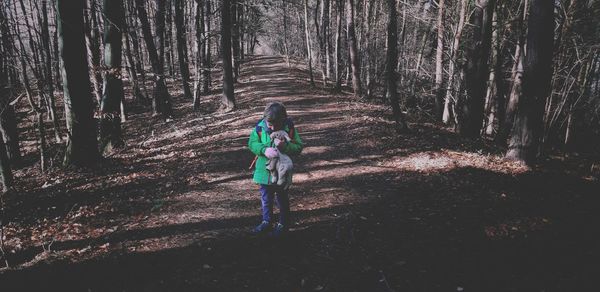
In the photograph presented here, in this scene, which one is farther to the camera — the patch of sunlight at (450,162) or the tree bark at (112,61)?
the tree bark at (112,61)

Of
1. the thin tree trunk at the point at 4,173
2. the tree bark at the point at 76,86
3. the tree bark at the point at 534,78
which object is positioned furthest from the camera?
the thin tree trunk at the point at 4,173

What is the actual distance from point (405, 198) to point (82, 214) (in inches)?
233

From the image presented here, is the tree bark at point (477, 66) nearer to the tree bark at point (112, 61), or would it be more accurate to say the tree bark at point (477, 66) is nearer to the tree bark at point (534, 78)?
the tree bark at point (534, 78)

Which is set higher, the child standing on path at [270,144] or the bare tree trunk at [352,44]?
the bare tree trunk at [352,44]

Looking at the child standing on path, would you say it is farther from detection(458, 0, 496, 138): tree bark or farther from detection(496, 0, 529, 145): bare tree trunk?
detection(496, 0, 529, 145): bare tree trunk

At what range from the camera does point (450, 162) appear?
8.67 metres

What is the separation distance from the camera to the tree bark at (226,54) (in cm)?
1579

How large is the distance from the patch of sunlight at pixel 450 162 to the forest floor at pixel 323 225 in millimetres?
46

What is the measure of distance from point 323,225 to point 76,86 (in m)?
6.92

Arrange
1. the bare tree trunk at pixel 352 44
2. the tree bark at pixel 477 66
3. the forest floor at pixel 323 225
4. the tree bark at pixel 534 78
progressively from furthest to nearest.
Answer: the bare tree trunk at pixel 352 44, the tree bark at pixel 477 66, the tree bark at pixel 534 78, the forest floor at pixel 323 225

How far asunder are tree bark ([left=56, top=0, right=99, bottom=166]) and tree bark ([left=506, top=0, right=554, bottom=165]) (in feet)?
33.0

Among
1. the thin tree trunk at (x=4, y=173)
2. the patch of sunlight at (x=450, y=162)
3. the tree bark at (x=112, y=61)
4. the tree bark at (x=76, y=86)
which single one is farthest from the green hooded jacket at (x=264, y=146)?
the thin tree trunk at (x=4, y=173)

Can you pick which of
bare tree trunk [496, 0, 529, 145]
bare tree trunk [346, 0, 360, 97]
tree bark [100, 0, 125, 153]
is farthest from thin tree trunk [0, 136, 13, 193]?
bare tree trunk [346, 0, 360, 97]

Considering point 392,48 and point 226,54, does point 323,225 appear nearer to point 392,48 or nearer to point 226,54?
point 392,48
